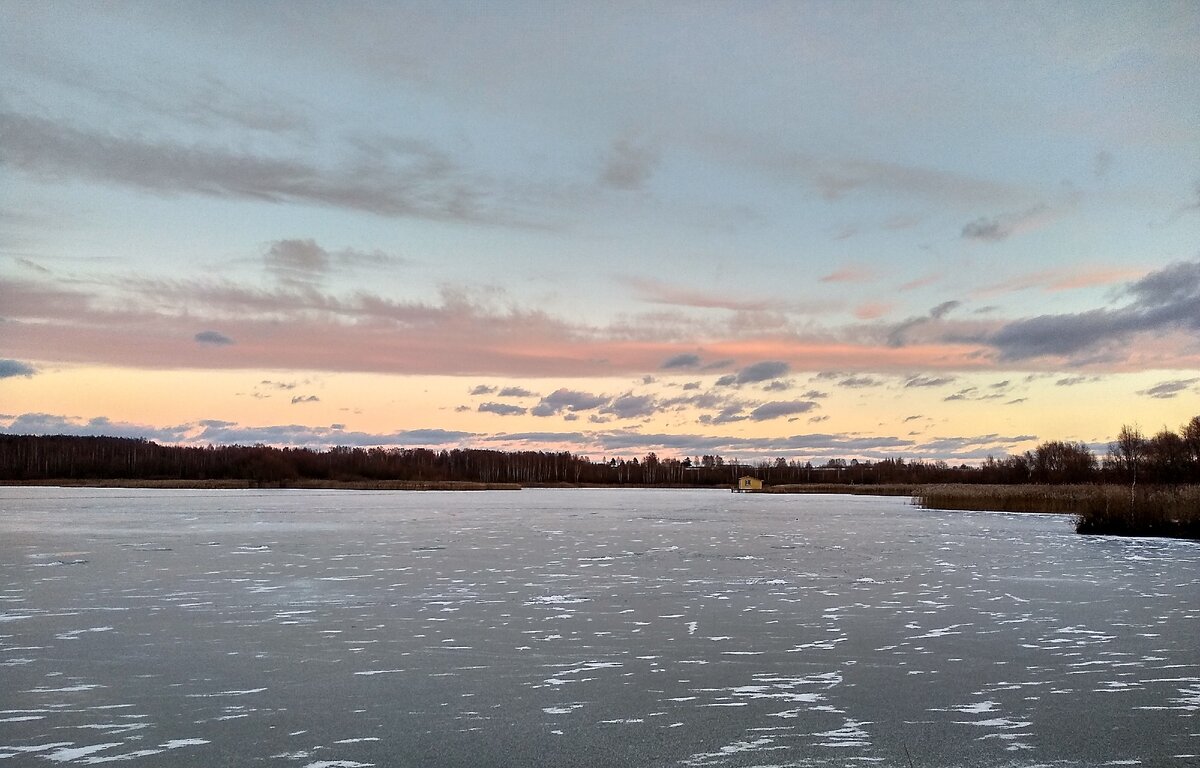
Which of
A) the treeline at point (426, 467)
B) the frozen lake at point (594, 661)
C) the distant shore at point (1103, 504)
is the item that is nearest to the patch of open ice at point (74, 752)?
the frozen lake at point (594, 661)

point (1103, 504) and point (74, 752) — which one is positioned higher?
point (1103, 504)

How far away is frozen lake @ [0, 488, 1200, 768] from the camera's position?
625 cm

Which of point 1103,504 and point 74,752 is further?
point 1103,504

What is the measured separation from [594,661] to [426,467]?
148 metres

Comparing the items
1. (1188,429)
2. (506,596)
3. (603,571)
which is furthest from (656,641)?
(1188,429)

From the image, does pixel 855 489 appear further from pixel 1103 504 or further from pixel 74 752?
pixel 74 752

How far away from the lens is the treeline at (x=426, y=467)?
9362 cm

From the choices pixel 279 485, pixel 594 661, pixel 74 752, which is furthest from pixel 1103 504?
pixel 279 485

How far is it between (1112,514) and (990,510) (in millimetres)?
19227

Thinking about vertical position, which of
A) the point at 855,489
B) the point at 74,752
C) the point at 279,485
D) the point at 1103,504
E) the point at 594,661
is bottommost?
the point at 855,489

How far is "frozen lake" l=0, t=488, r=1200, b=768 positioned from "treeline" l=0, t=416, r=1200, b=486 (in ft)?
227

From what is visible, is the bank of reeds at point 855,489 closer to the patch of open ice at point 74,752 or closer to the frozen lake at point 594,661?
the frozen lake at point 594,661

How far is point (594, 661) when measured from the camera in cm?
909

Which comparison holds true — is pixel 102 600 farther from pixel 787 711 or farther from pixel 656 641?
pixel 787 711
